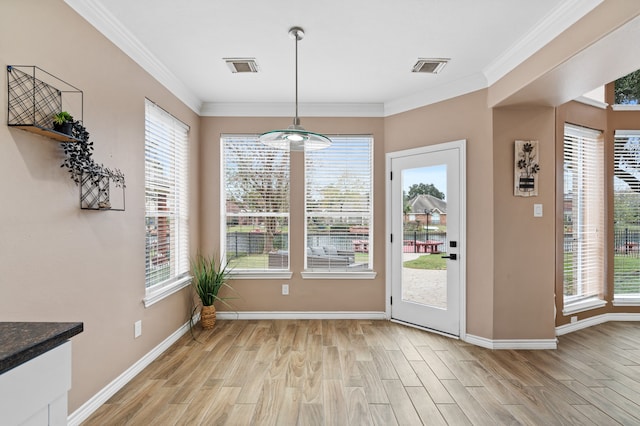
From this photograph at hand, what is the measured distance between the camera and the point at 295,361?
2961 millimetres

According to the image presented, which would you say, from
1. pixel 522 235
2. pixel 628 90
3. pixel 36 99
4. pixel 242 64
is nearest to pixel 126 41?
pixel 242 64

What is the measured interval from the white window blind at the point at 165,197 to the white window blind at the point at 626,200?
527 cm

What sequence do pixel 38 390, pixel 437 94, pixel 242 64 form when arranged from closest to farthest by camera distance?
pixel 38 390 < pixel 242 64 < pixel 437 94

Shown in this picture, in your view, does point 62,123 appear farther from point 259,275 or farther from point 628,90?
point 628,90

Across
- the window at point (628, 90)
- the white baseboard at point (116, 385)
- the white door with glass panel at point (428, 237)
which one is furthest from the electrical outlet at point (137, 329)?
the window at point (628, 90)

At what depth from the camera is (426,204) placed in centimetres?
375

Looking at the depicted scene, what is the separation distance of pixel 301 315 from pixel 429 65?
10.5 ft

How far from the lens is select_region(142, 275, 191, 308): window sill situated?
9.49 ft

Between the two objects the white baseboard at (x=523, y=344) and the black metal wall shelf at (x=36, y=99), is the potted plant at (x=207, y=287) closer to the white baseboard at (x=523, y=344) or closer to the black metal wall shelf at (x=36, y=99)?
the black metal wall shelf at (x=36, y=99)

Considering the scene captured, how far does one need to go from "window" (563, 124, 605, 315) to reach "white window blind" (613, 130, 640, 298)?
0.23 m

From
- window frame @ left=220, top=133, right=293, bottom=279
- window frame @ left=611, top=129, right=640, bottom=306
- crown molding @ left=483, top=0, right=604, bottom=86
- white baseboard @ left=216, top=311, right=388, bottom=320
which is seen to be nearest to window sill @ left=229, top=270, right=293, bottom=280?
window frame @ left=220, top=133, right=293, bottom=279

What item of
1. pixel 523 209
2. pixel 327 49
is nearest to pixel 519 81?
pixel 523 209

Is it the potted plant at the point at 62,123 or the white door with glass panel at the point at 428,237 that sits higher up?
the potted plant at the point at 62,123

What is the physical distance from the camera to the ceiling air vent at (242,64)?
297 cm
